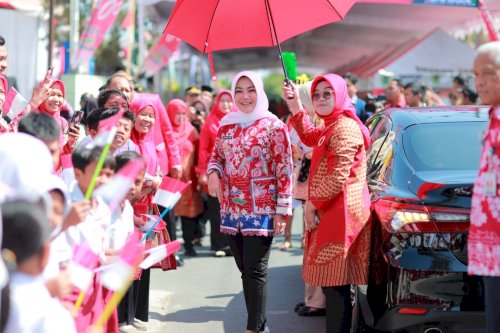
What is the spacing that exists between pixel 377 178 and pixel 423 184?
0.69m

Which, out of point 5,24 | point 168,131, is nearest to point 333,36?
point 5,24

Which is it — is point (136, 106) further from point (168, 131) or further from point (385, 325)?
point (385, 325)

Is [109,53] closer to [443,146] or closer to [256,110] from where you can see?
[256,110]

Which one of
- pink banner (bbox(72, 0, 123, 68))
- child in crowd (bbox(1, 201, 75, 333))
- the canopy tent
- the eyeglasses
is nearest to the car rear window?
the eyeglasses


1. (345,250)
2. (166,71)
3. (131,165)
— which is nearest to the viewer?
(131,165)

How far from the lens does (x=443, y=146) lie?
5512mm

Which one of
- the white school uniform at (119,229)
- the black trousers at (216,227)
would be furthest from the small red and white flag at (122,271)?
the black trousers at (216,227)

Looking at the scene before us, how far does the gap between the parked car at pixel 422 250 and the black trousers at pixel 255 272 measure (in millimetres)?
742

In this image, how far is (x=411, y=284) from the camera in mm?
4715

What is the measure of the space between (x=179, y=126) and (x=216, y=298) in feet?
10.3

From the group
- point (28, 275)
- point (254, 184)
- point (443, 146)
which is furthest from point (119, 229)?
point (443, 146)

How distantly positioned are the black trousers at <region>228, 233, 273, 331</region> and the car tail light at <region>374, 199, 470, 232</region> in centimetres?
117

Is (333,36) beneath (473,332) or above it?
above

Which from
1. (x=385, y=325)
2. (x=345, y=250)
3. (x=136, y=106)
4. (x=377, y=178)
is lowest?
(x=385, y=325)
